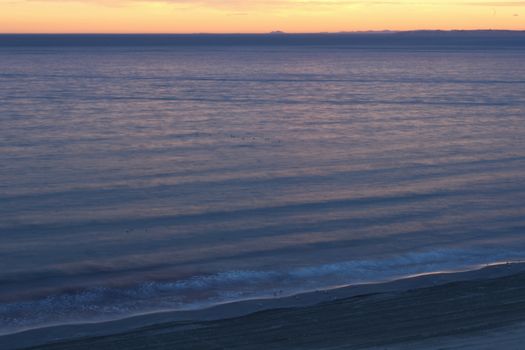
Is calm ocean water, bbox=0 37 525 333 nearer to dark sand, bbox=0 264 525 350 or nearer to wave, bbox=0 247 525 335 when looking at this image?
wave, bbox=0 247 525 335

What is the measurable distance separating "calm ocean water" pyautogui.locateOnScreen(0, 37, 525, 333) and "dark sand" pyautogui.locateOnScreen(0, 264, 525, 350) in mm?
473

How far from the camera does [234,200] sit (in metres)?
14.6

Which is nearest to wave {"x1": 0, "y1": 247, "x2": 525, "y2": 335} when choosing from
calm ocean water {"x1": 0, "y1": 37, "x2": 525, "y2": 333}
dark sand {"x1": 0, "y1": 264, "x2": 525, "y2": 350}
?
calm ocean water {"x1": 0, "y1": 37, "x2": 525, "y2": 333}

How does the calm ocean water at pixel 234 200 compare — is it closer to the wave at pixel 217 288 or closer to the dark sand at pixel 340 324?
the wave at pixel 217 288

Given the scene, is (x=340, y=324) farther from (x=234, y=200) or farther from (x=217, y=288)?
(x=234, y=200)

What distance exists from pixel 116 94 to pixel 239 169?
17.6 metres

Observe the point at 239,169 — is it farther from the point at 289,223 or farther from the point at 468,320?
the point at 468,320

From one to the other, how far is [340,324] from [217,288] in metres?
2.08

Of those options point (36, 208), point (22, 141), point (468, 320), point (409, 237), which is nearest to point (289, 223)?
point (409, 237)

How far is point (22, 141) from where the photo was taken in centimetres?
2047

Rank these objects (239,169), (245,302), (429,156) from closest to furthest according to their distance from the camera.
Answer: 1. (245,302)
2. (239,169)
3. (429,156)

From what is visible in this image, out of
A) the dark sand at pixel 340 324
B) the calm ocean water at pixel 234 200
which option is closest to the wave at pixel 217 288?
the calm ocean water at pixel 234 200

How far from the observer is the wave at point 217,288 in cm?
940

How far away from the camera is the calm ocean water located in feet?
34.9
